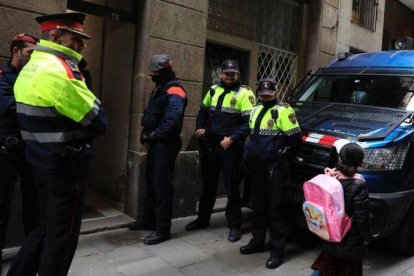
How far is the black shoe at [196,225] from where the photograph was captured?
5137mm

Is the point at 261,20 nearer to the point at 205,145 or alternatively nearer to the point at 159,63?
the point at 205,145

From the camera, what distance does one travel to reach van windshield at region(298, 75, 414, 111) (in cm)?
494

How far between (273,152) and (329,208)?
3.65 feet

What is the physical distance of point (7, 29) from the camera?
13.2 ft

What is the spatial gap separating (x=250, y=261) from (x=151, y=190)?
1.36m

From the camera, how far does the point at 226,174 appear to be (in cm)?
486

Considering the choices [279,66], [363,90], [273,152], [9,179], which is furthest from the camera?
[279,66]

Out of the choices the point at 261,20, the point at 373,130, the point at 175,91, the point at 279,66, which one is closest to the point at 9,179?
the point at 175,91

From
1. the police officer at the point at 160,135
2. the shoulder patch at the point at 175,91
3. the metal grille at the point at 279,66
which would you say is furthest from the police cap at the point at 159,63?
the metal grille at the point at 279,66

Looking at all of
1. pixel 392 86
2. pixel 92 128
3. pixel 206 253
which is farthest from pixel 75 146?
pixel 392 86

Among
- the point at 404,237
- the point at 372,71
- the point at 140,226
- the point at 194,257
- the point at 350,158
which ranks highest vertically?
the point at 372,71

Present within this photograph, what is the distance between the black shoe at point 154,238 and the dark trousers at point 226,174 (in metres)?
0.71

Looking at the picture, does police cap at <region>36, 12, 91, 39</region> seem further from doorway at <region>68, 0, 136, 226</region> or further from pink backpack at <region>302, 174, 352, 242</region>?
doorway at <region>68, 0, 136, 226</region>

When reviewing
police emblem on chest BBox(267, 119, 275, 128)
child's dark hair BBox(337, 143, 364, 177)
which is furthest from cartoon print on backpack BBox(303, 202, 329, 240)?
police emblem on chest BBox(267, 119, 275, 128)
